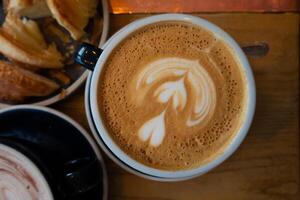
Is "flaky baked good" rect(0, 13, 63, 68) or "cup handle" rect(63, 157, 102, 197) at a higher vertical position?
"flaky baked good" rect(0, 13, 63, 68)

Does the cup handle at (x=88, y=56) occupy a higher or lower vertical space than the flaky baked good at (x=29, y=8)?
lower

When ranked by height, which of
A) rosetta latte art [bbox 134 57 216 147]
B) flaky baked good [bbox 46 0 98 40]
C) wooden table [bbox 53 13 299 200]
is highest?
flaky baked good [bbox 46 0 98 40]

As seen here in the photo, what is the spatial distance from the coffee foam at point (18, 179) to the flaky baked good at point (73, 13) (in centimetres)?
27

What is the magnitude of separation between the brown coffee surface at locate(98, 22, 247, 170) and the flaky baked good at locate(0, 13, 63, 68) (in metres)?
0.18

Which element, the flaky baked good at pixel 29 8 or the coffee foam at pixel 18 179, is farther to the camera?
the flaky baked good at pixel 29 8

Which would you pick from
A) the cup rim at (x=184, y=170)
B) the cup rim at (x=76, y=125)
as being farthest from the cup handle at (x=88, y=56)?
the cup rim at (x=76, y=125)

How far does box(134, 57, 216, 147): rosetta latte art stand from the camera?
30.5 inches

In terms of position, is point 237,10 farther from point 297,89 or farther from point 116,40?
point 116,40

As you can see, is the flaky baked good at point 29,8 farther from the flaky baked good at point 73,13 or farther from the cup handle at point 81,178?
the cup handle at point 81,178

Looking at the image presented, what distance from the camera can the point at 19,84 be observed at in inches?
35.4

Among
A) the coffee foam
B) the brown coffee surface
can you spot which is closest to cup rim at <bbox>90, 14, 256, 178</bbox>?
the brown coffee surface

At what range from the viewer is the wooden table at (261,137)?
948 mm

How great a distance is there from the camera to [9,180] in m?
0.78

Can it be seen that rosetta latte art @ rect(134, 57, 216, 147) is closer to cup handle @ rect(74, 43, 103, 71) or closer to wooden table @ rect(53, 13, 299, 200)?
cup handle @ rect(74, 43, 103, 71)
